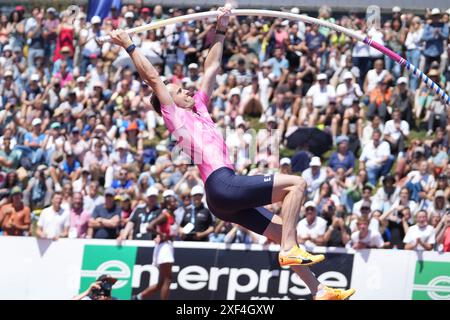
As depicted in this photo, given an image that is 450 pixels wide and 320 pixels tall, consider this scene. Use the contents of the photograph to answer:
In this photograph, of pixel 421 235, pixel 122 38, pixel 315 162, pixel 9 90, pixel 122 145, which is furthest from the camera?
pixel 9 90

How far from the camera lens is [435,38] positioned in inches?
771

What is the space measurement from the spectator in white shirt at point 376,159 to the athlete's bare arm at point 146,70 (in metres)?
8.57

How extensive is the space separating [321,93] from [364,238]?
3.65 meters

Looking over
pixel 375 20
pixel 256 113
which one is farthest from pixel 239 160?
pixel 375 20

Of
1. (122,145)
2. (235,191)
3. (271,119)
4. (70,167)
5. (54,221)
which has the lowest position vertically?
(54,221)

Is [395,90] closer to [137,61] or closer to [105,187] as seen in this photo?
[105,187]

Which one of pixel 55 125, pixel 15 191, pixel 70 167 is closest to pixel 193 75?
pixel 55 125

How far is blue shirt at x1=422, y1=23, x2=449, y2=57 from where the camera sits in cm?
1961

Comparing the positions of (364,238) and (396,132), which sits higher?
(396,132)

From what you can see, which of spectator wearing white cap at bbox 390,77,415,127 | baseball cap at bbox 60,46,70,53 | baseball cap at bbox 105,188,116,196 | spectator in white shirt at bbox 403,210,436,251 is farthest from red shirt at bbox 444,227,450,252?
baseball cap at bbox 60,46,70,53

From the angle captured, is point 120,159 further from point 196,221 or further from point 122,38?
point 122,38

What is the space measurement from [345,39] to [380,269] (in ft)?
17.7

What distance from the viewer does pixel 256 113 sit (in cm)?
1958

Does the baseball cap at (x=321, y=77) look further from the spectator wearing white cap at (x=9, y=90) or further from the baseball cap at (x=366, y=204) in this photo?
the spectator wearing white cap at (x=9, y=90)
